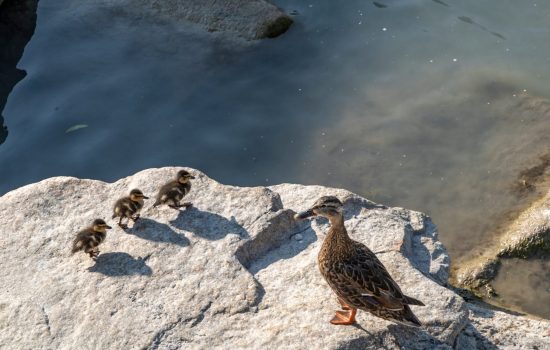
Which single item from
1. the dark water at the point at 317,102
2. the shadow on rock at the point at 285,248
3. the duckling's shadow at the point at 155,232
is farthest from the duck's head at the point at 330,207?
the dark water at the point at 317,102

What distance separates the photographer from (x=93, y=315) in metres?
6.20

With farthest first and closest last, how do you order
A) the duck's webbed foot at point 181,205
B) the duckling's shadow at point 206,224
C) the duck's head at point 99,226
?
1. the duck's webbed foot at point 181,205
2. the duckling's shadow at point 206,224
3. the duck's head at point 99,226

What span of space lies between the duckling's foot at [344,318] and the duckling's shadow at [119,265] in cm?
166

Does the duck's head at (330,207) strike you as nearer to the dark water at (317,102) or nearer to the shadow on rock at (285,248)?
the shadow on rock at (285,248)

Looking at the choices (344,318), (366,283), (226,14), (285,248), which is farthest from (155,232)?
(226,14)

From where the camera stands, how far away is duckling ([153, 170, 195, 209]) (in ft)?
23.0

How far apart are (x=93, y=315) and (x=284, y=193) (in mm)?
2378

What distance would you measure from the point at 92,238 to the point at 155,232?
2.15 feet

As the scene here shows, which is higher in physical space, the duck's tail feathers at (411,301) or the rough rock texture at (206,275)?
the duck's tail feathers at (411,301)

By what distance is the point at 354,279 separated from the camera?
235 inches

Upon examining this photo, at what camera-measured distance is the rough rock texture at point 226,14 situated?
1179 centimetres

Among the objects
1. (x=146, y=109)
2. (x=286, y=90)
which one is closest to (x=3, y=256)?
(x=146, y=109)

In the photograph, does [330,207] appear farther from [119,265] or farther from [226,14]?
[226,14]

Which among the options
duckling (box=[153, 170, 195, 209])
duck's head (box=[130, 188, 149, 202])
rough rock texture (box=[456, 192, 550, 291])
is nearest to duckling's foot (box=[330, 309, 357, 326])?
duckling (box=[153, 170, 195, 209])
